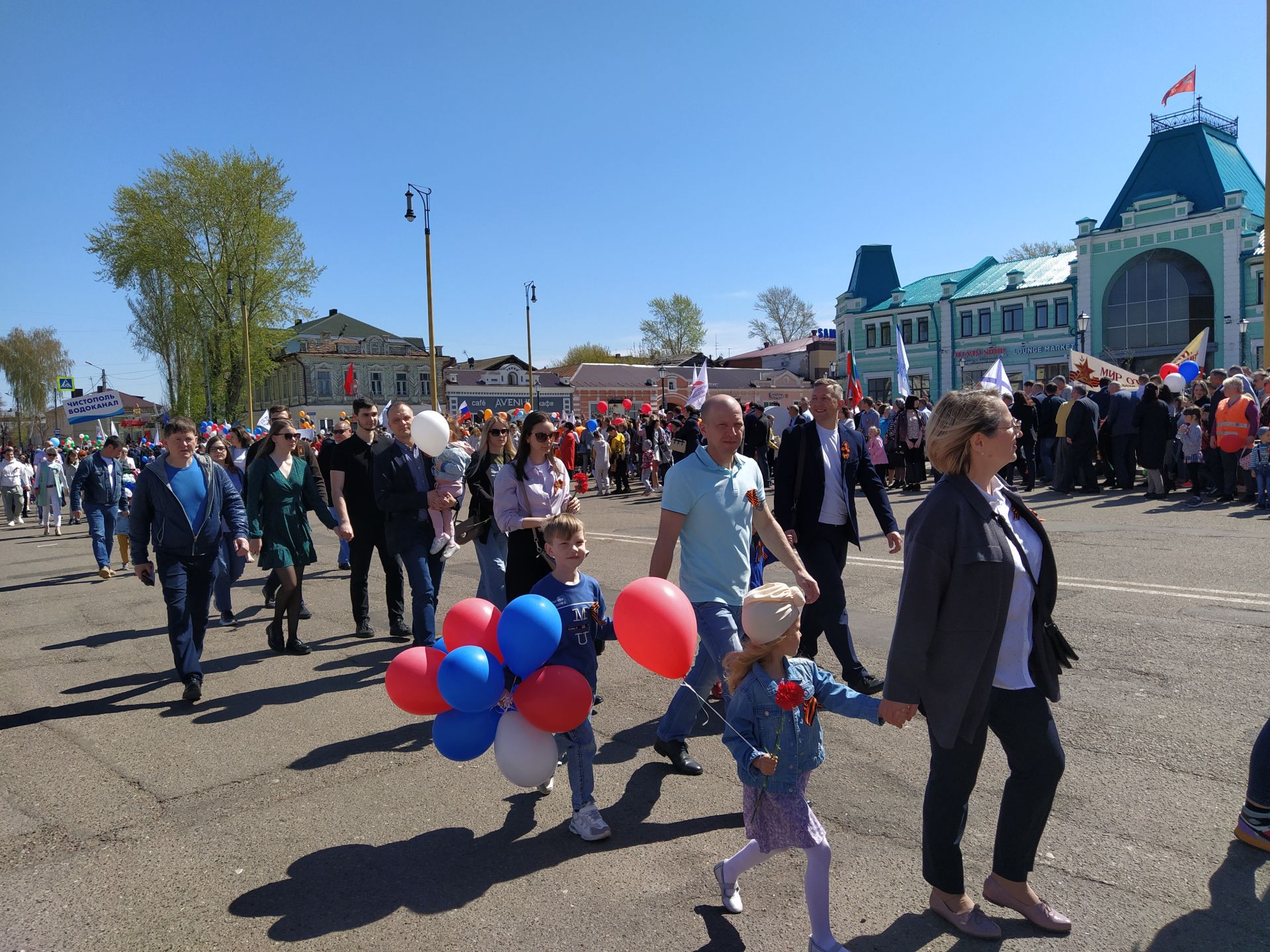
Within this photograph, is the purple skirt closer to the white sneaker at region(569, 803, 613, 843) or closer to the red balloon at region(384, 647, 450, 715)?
the white sneaker at region(569, 803, 613, 843)

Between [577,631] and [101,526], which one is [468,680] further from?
[101,526]

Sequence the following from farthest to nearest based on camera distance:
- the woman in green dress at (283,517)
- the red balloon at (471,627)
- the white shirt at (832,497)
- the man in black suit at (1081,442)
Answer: the man in black suit at (1081,442) < the woman in green dress at (283,517) < the white shirt at (832,497) < the red balloon at (471,627)

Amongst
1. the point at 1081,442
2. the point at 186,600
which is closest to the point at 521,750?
the point at 186,600

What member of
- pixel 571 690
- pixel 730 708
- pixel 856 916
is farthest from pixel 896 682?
pixel 571 690

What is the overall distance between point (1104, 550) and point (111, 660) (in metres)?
10.3

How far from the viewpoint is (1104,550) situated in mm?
9867

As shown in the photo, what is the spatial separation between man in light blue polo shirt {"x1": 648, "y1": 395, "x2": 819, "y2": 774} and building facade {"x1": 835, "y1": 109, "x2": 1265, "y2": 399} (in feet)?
130

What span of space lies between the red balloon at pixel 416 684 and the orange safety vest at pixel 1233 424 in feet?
44.5

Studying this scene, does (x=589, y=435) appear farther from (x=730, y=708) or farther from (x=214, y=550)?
(x=730, y=708)

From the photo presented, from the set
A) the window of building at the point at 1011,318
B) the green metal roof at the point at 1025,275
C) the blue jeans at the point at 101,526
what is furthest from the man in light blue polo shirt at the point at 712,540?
the window of building at the point at 1011,318

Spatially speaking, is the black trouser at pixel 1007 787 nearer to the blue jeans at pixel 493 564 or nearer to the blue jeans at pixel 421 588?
the blue jeans at pixel 493 564

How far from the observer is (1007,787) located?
289 centimetres

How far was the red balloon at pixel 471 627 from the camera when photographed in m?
3.87

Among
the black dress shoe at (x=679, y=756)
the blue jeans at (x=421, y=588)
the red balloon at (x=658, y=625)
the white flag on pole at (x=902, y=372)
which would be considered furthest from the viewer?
the white flag on pole at (x=902, y=372)
